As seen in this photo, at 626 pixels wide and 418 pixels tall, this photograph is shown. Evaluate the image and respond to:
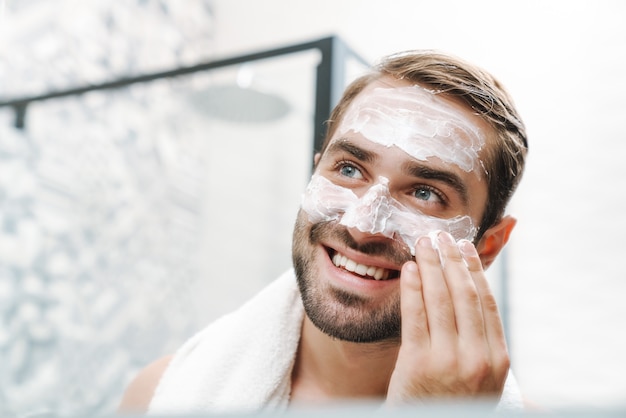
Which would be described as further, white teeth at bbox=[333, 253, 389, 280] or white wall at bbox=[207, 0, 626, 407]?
white wall at bbox=[207, 0, 626, 407]

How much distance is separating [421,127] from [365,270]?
0.68 feet

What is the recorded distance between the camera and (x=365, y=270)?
0.73 m

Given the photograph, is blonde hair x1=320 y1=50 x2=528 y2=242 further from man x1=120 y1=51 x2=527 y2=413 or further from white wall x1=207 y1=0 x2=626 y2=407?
white wall x1=207 y1=0 x2=626 y2=407

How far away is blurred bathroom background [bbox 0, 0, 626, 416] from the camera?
5.22 feet

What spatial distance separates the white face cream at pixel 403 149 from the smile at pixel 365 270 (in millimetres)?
46

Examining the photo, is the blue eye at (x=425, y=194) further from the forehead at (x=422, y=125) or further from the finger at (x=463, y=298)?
the finger at (x=463, y=298)

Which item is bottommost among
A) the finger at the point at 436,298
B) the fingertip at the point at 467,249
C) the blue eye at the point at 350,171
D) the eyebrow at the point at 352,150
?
the finger at the point at 436,298

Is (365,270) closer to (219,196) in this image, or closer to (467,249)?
(467,249)

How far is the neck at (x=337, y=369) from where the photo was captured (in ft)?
2.69

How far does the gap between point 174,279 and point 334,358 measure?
129cm

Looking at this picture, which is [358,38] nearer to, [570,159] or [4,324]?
[570,159]

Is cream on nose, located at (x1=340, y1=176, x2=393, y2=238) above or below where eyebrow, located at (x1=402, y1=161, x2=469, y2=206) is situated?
below

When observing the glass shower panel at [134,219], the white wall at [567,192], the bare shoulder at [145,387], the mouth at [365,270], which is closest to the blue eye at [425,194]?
the mouth at [365,270]

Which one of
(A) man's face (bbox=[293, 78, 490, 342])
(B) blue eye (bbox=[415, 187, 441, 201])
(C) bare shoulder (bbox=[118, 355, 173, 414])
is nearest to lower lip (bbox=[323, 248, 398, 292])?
(A) man's face (bbox=[293, 78, 490, 342])
